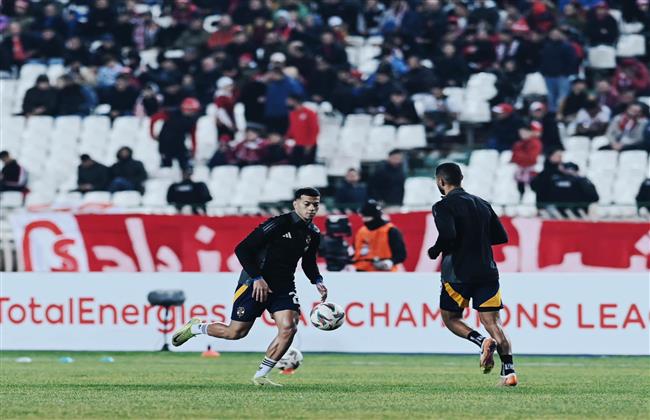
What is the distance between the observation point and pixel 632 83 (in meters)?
28.8

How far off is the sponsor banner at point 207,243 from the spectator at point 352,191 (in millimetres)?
2180

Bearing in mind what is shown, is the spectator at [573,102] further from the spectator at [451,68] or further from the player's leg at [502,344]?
the player's leg at [502,344]

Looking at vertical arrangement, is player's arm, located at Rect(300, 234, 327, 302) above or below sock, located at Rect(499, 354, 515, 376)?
above

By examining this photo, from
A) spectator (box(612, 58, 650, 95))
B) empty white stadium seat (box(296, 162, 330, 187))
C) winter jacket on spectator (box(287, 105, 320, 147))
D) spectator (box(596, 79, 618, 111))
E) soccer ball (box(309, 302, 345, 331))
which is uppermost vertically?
soccer ball (box(309, 302, 345, 331))

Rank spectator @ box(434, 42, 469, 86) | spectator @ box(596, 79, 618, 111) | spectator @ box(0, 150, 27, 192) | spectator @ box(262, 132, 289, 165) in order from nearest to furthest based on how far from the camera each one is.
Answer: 1. spectator @ box(596, 79, 618, 111)
2. spectator @ box(262, 132, 289, 165)
3. spectator @ box(0, 150, 27, 192)
4. spectator @ box(434, 42, 469, 86)

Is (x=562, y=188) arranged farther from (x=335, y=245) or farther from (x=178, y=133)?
(x=178, y=133)

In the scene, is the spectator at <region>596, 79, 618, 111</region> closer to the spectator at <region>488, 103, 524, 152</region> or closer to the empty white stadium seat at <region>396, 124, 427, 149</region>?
the spectator at <region>488, 103, 524, 152</region>

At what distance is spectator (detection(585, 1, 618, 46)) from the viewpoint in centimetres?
3033

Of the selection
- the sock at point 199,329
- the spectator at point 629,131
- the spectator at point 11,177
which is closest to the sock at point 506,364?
the sock at point 199,329

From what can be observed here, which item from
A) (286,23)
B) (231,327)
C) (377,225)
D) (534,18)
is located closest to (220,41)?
(286,23)

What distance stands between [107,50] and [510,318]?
14.8 meters

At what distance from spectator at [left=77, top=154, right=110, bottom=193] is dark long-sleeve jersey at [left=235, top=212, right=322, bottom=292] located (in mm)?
14460

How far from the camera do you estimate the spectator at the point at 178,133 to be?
97.6 ft

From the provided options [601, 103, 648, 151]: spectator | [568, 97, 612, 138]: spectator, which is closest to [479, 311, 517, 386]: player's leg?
[601, 103, 648, 151]: spectator
